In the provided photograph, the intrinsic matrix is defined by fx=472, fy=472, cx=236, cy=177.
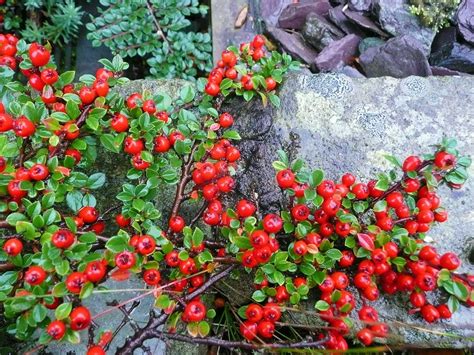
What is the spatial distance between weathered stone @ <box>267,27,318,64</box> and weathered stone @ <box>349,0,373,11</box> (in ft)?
1.25

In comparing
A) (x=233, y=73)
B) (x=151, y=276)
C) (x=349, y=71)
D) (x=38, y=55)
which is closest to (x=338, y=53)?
(x=349, y=71)

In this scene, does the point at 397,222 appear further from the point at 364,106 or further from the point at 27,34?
the point at 27,34

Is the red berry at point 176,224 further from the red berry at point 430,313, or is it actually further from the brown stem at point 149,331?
the red berry at point 430,313

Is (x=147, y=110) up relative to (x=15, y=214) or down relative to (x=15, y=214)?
up

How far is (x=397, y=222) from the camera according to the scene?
1960mm

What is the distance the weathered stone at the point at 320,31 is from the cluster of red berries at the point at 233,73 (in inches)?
35.5

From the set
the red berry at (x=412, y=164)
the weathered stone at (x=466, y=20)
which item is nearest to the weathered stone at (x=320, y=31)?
the weathered stone at (x=466, y=20)

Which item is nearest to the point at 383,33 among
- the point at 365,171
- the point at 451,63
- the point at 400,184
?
the point at 451,63

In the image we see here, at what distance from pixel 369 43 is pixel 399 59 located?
301 mm

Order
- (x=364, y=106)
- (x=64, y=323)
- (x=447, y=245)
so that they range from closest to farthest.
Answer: (x=64, y=323) < (x=447, y=245) < (x=364, y=106)

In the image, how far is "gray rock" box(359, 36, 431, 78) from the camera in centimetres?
→ 268

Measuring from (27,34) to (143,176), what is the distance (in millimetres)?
1598

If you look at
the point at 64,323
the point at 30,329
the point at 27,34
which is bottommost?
the point at 30,329

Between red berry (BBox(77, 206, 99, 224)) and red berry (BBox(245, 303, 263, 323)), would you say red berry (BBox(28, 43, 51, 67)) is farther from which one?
red berry (BBox(245, 303, 263, 323))
